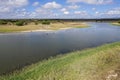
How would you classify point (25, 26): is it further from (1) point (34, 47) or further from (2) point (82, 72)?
(2) point (82, 72)

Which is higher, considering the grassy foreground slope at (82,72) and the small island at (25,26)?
the grassy foreground slope at (82,72)

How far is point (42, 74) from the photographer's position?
14875 millimetres

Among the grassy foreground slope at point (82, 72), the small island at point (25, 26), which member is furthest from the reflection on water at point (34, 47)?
the small island at point (25, 26)

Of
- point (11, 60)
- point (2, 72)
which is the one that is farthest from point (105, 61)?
point (11, 60)

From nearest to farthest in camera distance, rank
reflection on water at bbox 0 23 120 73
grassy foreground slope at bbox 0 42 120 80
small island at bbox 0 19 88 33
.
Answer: grassy foreground slope at bbox 0 42 120 80, reflection on water at bbox 0 23 120 73, small island at bbox 0 19 88 33

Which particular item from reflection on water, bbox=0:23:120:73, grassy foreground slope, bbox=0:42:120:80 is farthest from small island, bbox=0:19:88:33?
grassy foreground slope, bbox=0:42:120:80

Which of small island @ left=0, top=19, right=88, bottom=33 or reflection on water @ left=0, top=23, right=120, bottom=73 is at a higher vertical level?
small island @ left=0, top=19, right=88, bottom=33

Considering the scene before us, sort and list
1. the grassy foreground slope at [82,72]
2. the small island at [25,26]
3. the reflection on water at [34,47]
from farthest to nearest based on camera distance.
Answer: the small island at [25,26], the reflection on water at [34,47], the grassy foreground slope at [82,72]

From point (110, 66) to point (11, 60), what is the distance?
12.7 meters

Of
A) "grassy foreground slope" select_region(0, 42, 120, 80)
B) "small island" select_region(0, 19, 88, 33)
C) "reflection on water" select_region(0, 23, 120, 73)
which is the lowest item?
"reflection on water" select_region(0, 23, 120, 73)

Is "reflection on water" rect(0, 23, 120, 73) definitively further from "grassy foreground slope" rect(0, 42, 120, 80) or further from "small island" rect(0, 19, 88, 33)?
"small island" rect(0, 19, 88, 33)

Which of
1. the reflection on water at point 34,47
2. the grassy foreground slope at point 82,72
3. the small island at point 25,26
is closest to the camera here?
the grassy foreground slope at point 82,72

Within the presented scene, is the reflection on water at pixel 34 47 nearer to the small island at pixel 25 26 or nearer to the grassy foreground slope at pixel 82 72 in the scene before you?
the grassy foreground slope at pixel 82 72

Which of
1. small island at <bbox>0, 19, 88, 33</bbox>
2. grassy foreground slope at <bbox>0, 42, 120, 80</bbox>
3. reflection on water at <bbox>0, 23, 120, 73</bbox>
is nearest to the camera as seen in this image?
grassy foreground slope at <bbox>0, 42, 120, 80</bbox>
